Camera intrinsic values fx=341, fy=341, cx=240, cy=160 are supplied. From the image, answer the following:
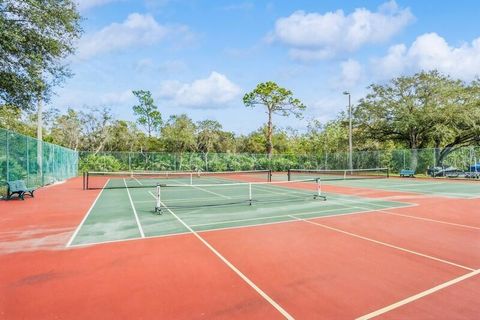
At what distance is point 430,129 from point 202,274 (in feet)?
114

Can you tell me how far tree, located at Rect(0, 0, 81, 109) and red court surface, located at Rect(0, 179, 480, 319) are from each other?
8645 mm

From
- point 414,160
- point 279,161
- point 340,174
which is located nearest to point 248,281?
point 414,160

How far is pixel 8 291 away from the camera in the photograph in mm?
4953

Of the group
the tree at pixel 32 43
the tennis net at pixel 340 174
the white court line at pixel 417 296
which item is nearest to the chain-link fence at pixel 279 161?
the tennis net at pixel 340 174

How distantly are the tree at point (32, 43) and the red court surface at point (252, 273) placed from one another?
8.65 meters

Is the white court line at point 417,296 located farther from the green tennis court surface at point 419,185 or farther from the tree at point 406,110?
the tree at point 406,110

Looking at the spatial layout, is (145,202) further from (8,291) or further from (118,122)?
(118,122)

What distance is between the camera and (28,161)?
58.6 ft

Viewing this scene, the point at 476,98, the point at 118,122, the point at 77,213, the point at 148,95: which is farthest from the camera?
the point at 148,95

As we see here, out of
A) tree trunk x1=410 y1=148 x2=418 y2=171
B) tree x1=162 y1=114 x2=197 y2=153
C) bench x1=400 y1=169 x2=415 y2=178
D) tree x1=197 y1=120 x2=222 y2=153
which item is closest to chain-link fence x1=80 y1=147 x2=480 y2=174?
tree trunk x1=410 y1=148 x2=418 y2=171

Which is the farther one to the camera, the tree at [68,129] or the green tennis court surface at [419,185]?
the tree at [68,129]

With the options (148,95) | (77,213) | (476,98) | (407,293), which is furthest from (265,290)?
(148,95)

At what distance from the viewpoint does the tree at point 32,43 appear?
1413 centimetres

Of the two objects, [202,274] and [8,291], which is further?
[202,274]
